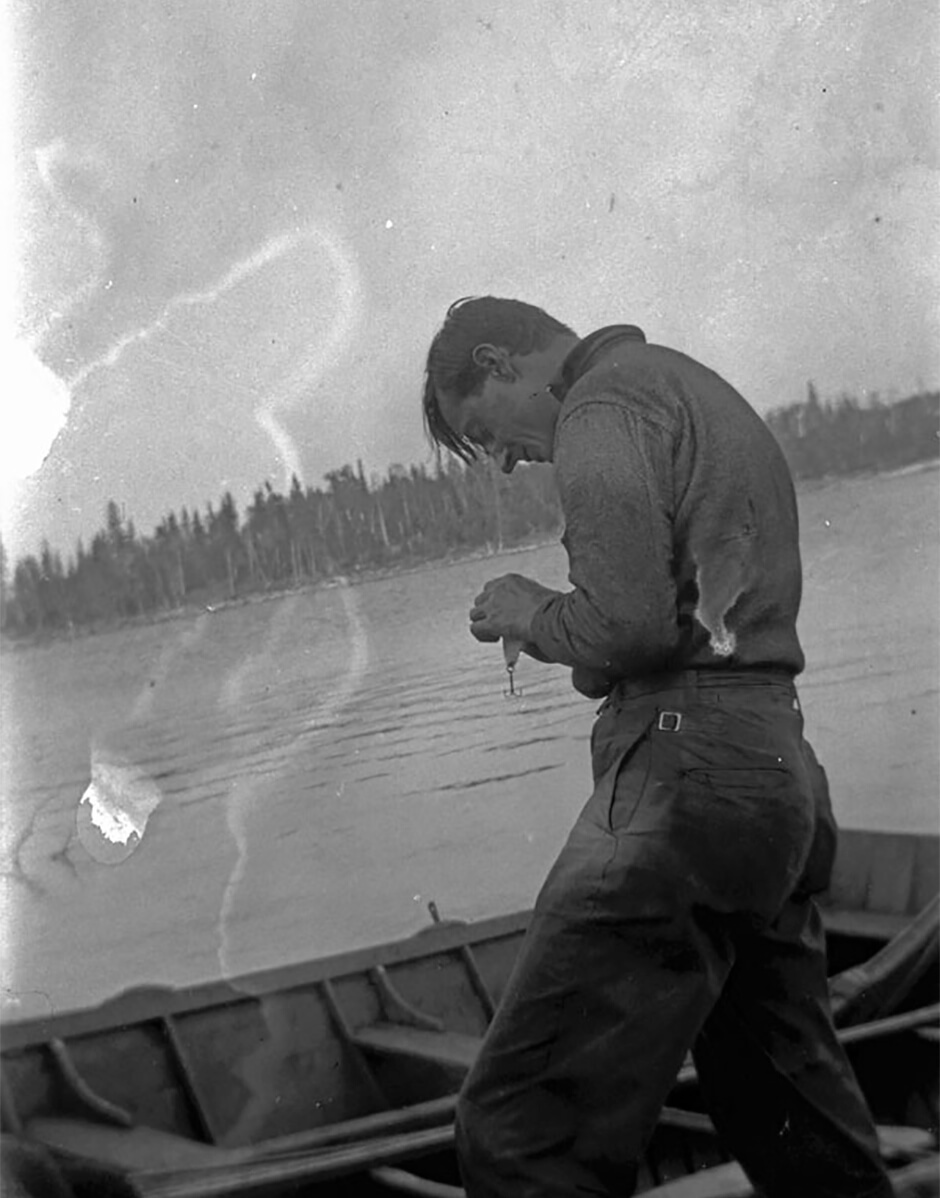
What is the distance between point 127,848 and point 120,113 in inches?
41.9

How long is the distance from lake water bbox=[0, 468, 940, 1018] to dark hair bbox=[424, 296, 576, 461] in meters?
0.22

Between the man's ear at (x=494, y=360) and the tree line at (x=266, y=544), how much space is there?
0.16 meters

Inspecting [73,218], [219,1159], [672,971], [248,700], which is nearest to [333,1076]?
[219,1159]

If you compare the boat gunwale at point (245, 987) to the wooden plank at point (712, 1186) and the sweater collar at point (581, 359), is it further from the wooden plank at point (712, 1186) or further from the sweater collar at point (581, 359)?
the sweater collar at point (581, 359)

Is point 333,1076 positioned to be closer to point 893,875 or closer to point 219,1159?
point 219,1159

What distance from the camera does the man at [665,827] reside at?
2033 millimetres

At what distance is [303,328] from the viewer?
2.36 metres

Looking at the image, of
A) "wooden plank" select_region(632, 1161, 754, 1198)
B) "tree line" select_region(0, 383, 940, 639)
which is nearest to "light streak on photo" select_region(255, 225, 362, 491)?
"tree line" select_region(0, 383, 940, 639)

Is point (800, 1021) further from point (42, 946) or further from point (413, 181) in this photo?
point (413, 181)

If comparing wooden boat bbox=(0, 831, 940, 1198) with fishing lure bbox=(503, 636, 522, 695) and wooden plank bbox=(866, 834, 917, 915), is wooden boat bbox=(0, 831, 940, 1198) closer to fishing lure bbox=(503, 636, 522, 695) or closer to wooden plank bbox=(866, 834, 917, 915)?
wooden plank bbox=(866, 834, 917, 915)

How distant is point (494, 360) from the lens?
2.23m

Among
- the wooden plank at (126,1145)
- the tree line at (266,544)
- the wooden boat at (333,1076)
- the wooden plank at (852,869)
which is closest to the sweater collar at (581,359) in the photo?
the tree line at (266,544)

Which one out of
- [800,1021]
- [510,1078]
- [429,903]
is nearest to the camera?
[510,1078]

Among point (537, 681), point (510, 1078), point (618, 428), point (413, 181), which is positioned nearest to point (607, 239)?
point (413, 181)
